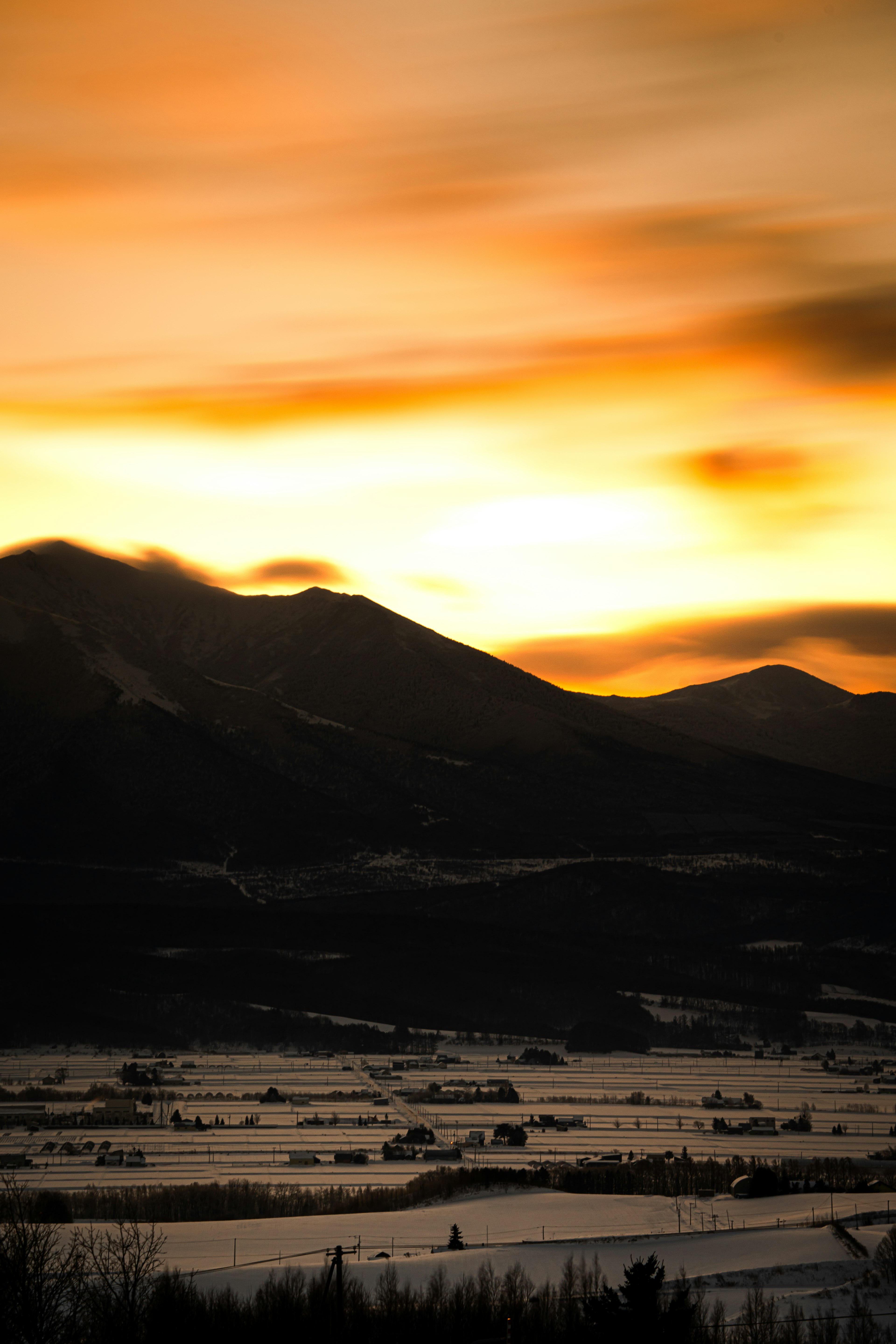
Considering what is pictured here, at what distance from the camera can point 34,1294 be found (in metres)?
53.5

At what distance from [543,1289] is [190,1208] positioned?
39.3 m

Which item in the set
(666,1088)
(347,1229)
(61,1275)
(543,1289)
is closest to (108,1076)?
(666,1088)

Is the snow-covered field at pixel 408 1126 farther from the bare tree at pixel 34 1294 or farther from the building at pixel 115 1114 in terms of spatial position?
the bare tree at pixel 34 1294

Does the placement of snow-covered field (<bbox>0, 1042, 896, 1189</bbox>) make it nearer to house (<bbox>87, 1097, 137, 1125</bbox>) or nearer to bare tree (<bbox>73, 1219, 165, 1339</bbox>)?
house (<bbox>87, 1097, 137, 1125</bbox>)

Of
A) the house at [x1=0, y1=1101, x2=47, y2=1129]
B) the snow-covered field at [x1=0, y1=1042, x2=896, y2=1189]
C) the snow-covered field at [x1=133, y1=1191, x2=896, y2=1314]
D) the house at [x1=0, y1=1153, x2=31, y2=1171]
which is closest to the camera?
the snow-covered field at [x1=133, y1=1191, x2=896, y2=1314]

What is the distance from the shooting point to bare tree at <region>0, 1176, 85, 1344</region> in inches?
1916

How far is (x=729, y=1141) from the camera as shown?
457 feet

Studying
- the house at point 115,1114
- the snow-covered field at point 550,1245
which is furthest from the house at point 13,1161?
the snow-covered field at point 550,1245

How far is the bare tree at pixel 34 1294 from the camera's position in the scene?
4866 centimetres

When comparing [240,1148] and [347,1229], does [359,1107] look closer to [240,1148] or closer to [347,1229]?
[240,1148]

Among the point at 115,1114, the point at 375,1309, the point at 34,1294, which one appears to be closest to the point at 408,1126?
the point at 115,1114

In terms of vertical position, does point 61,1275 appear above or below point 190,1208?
above

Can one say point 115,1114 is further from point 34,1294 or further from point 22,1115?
point 34,1294

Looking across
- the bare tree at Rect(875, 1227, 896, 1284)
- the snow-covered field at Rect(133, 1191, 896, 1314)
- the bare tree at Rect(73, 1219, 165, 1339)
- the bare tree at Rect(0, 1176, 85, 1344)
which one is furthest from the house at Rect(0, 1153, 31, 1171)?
the bare tree at Rect(875, 1227, 896, 1284)
